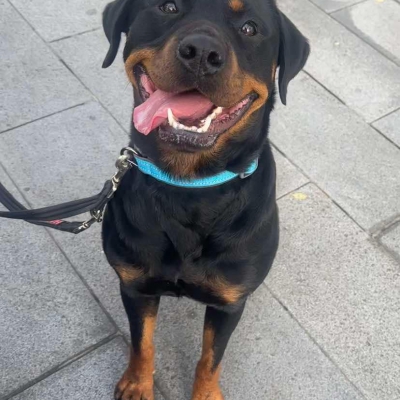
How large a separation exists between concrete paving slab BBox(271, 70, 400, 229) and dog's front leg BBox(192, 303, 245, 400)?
1354mm

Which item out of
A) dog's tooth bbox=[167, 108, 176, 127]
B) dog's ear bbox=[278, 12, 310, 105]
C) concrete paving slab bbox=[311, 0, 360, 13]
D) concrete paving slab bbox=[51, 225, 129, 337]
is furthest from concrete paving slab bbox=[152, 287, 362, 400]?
concrete paving slab bbox=[311, 0, 360, 13]

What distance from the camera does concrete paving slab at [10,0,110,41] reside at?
438 centimetres

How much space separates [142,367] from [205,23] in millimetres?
1556

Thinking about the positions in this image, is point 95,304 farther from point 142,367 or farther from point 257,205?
point 257,205

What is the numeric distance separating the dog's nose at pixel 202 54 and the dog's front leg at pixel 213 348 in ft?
3.36

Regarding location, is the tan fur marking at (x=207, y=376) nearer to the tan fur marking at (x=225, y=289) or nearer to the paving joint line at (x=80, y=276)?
the tan fur marking at (x=225, y=289)

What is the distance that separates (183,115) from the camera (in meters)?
1.93

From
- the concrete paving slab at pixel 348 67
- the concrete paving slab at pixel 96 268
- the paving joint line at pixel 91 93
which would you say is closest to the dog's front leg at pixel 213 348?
the concrete paving slab at pixel 96 268

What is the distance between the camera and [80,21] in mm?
4496

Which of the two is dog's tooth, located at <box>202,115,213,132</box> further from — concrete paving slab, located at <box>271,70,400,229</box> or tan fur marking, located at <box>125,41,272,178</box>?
concrete paving slab, located at <box>271,70,400,229</box>

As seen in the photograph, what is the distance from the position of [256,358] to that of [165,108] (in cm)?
149

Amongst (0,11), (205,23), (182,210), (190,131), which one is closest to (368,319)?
(182,210)

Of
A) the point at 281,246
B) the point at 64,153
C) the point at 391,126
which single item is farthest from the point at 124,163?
the point at 391,126

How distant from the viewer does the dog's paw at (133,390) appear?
8.74 ft
